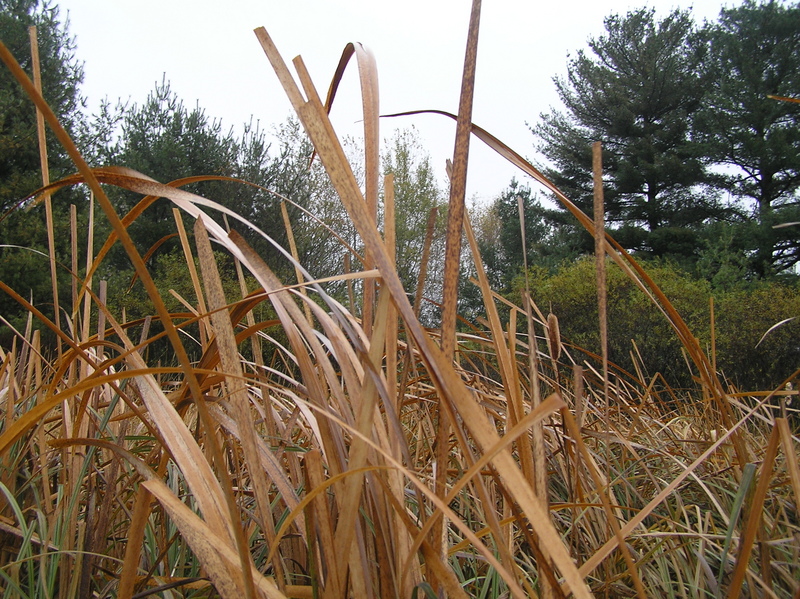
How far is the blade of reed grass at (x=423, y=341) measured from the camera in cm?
26

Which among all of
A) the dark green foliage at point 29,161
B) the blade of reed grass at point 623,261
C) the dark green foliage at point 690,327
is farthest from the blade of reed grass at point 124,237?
the dark green foliage at point 29,161

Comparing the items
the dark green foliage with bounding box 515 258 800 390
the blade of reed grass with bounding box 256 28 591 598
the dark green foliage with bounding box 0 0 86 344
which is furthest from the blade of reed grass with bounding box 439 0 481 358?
the dark green foliage with bounding box 0 0 86 344

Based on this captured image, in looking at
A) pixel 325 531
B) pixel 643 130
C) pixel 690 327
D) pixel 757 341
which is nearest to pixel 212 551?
pixel 325 531

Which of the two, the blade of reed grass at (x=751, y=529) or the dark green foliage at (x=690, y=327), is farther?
the dark green foliage at (x=690, y=327)

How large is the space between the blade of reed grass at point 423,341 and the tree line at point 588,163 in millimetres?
8120

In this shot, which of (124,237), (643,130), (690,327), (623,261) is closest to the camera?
(124,237)

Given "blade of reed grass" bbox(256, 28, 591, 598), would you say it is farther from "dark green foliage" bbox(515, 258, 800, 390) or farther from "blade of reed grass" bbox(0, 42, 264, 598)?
"dark green foliage" bbox(515, 258, 800, 390)

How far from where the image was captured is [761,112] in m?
13.0

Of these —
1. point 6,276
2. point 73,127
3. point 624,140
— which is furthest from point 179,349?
point 624,140

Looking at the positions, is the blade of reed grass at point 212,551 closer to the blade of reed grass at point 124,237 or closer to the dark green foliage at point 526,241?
the blade of reed grass at point 124,237

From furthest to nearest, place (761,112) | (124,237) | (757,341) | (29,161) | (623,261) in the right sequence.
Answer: (761,112), (29,161), (757,341), (623,261), (124,237)

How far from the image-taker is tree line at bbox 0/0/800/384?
964 centimetres

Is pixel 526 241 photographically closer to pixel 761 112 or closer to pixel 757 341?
pixel 761 112

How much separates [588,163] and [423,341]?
16.4 metres
